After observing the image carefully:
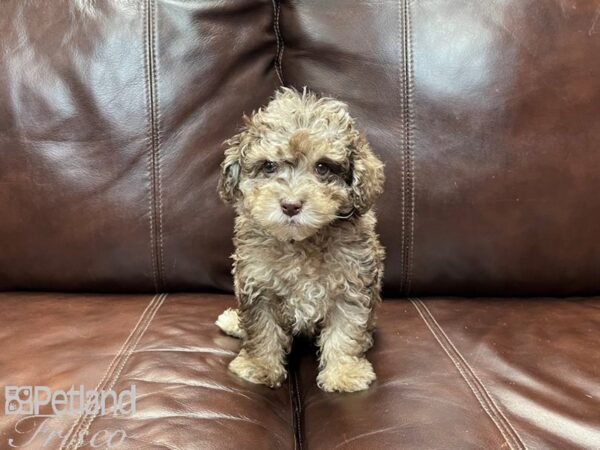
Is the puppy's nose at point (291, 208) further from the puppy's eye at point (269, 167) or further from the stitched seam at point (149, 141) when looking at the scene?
the stitched seam at point (149, 141)

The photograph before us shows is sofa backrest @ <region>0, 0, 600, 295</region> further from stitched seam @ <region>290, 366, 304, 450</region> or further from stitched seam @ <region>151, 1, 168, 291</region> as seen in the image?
stitched seam @ <region>290, 366, 304, 450</region>

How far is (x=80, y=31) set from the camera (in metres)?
2.14

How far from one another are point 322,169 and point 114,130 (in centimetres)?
84

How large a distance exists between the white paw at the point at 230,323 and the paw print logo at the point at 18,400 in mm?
584

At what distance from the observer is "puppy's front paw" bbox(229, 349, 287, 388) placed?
1690 mm

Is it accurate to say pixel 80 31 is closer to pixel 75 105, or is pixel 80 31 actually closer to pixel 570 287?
pixel 75 105

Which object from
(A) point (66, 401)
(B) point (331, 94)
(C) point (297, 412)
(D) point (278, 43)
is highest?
(D) point (278, 43)

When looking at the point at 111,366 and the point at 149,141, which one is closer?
the point at 111,366

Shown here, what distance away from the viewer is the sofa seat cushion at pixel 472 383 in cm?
140

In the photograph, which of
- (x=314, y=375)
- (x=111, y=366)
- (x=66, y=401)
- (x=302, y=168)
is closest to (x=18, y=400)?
(x=66, y=401)

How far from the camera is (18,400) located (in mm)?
1490

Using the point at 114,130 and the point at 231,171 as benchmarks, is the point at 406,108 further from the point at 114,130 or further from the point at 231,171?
Result: the point at 114,130

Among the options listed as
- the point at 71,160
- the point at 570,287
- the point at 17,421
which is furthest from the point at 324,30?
the point at 17,421

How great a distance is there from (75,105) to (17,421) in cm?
112
